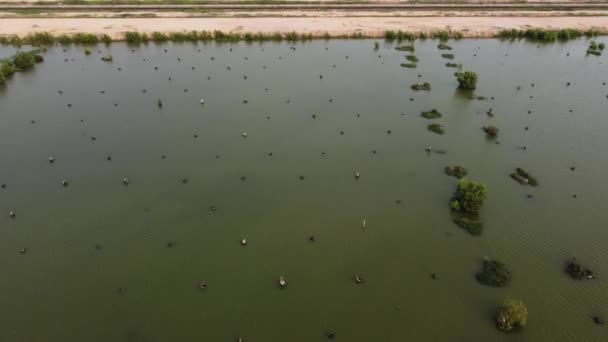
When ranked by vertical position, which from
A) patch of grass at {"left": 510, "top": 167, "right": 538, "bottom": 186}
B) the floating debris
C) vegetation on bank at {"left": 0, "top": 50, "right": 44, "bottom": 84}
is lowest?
the floating debris

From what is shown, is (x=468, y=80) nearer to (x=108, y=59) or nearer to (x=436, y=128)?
(x=436, y=128)

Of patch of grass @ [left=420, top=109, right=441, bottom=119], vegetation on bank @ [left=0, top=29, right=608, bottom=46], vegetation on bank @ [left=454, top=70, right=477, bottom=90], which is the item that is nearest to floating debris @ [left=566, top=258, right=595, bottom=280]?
patch of grass @ [left=420, top=109, right=441, bottom=119]

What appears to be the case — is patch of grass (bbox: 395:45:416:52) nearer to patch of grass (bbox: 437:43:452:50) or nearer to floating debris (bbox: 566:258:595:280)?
patch of grass (bbox: 437:43:452:50)

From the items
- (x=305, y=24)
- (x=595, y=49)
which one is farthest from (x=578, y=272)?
(x=305, y=24)

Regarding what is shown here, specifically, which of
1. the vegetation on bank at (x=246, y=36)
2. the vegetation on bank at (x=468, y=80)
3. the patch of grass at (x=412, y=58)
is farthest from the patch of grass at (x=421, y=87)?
the vegetation on bank at (x=246, y=36)

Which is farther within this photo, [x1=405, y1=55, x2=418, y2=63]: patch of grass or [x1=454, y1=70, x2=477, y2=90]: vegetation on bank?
[x1=405, y1=55, x2=418, y2=63]: patch of grass
